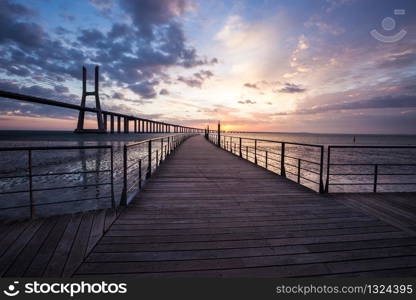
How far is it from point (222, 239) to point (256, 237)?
1.44ft

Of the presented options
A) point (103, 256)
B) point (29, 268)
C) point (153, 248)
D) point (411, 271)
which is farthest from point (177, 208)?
point (411, 271)

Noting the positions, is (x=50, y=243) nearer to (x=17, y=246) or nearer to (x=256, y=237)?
(x=17, y=246)

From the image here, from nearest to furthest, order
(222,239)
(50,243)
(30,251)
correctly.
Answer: (30,251) < (50,243) < (222,239)

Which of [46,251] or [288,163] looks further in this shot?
[288,163]

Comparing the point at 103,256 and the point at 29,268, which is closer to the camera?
the point at 29,268

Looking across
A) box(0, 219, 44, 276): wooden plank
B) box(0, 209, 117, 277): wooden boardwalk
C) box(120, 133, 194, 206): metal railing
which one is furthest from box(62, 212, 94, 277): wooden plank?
box(120, 133, 194, 206): metal railing

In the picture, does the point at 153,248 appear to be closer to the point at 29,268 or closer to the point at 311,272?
the point at 29,268

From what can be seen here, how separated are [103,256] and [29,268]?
643mm

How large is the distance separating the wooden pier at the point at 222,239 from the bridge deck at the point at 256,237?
0.01 m

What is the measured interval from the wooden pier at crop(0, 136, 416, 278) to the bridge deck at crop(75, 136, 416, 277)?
10 millimetres

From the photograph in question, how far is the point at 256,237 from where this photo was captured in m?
2.46

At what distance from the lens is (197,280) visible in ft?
5.84

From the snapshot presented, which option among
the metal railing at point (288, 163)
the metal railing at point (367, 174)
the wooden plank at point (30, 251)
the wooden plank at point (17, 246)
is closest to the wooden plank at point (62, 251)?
the wooden plank at point (30, 251)

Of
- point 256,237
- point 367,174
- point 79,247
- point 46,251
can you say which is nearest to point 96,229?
point 79,247
